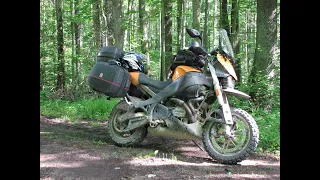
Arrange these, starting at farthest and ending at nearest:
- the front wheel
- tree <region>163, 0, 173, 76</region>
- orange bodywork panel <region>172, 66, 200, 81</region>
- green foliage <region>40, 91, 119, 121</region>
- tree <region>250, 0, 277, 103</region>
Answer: tree <region>163, 0, 173, 76</region> → green foliage <region>40, 91, 119, 121</region> → tree <region>250, 0, 277, 103</region> → orange bodywork panel <region>172, 66, 200, 81</region> → the front wheel

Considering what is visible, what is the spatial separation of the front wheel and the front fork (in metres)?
0.09

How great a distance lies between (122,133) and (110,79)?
1054mm

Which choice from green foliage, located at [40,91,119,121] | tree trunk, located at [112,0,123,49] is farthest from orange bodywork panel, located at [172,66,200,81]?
green foliage, located at [40,91,119,121]

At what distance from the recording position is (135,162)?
4.64 metres

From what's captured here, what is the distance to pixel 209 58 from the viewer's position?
17.5ft

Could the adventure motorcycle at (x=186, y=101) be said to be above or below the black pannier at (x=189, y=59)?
below

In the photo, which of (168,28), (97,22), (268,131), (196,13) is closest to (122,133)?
(268,131)

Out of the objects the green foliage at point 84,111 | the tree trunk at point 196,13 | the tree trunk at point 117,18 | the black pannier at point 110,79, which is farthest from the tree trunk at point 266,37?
the green foliage at point 84,111

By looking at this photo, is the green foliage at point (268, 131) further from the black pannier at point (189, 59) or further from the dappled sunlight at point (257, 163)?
the black pannier at point (189, 59)

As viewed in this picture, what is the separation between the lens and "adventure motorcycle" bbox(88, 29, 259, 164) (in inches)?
189

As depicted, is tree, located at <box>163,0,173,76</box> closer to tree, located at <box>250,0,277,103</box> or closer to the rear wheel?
tree, located at <box>250,0,277,103</box>

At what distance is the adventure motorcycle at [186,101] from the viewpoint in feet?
15.8

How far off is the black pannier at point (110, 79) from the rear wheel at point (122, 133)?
15.0 inches
